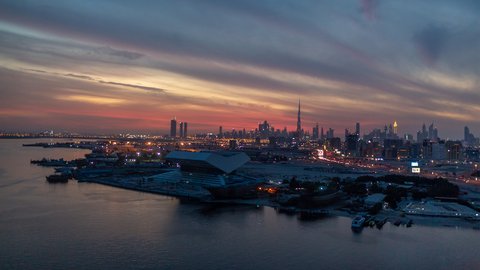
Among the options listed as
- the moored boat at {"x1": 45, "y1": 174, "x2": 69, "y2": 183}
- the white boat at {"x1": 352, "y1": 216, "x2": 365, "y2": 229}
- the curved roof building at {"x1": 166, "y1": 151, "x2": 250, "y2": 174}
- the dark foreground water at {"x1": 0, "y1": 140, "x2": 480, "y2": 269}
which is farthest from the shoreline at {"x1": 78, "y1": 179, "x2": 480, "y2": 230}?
the moored boat at {"x1": 45, "y1": 174, "x2": 69, "y2": 183}

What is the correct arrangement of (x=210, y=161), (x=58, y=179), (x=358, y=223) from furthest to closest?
(x=58, y=179)
(x=210, y=161)
(x=358, y=223)

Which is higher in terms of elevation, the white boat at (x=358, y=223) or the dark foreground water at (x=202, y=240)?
the white boat at (x=358, y=223)

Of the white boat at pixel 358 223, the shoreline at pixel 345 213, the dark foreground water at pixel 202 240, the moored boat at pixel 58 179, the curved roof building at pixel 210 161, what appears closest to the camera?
the dark foreground water at pixel 202 240

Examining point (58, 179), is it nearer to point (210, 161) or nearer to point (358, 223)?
point (210, 161)

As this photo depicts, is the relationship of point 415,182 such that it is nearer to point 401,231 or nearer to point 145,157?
point 401,231

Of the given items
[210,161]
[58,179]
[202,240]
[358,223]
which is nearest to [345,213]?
[358,223]

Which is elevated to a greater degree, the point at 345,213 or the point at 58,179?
the point at 58,179

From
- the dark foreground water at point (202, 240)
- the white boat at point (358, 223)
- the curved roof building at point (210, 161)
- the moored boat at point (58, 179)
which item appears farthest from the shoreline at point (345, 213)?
the moored boat at point (58, 179)

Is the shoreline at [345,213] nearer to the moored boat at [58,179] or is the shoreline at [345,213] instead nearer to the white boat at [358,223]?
the white boat at [358,223]

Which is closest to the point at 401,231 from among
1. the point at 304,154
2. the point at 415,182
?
the point at 415,182
